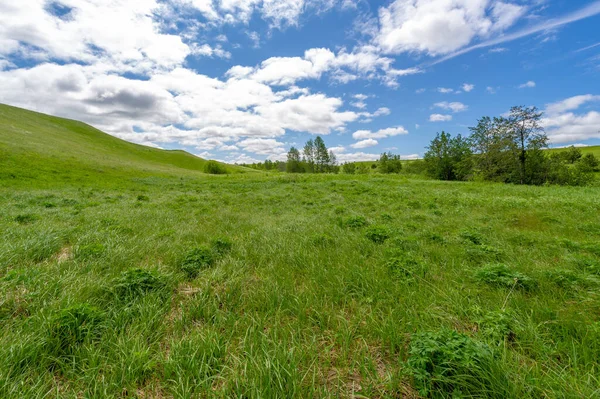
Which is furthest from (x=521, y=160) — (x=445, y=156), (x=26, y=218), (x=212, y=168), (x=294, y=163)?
(x=212, y=168)

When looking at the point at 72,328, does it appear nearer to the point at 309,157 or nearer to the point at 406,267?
the point at 406,267

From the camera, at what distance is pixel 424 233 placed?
6.88 meters

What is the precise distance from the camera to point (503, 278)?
3.64 m

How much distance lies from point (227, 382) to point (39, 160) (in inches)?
1817

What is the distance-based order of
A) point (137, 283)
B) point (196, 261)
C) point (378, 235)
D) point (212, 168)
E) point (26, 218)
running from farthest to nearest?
1. point (212, 168)
2. point (26, 218)
3. point (378, 235)
4. point (196, 261)
5. point (137, 283)

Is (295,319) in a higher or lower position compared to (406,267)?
lower

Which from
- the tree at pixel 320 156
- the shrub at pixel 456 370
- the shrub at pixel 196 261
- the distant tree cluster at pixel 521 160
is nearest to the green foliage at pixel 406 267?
the shrub at pixel 456 370

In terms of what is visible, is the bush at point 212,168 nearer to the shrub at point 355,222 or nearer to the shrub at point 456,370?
the shrub at point 355,222

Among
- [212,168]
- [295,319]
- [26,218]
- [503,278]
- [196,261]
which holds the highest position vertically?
[212,168]

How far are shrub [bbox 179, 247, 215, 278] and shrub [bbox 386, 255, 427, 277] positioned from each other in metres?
3.71

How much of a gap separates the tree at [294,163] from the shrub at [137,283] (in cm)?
9751

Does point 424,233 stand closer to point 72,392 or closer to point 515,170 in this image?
point 72,392

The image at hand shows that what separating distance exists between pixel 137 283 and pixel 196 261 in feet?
4.00

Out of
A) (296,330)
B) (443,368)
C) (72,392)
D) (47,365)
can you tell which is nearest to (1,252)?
(47,365)
